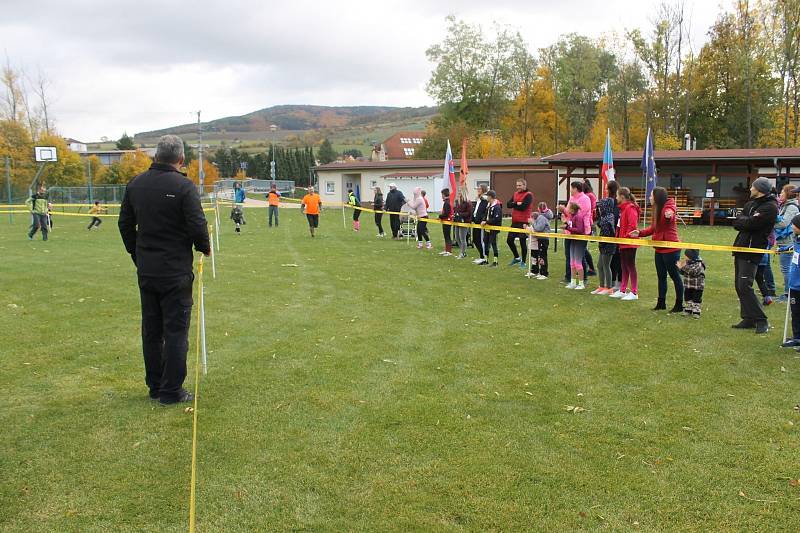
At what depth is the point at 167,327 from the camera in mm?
5391

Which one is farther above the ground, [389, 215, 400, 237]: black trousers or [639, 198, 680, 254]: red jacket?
[639, 198, 680, 254]: red jacket

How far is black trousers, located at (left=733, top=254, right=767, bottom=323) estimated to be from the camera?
8289 millimetres

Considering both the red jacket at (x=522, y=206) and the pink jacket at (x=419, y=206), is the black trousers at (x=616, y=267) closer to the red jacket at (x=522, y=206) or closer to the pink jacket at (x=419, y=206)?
the red jacket at (x=522, y=206)

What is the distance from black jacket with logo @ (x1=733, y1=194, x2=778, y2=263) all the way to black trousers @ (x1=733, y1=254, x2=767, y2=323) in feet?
0.32

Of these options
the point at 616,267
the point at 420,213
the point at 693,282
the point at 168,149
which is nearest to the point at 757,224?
the point at 693,282

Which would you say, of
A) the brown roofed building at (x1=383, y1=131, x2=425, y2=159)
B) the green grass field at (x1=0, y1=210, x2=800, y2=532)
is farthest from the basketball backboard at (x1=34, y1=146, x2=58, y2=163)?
the brown roofed building at (x1=383, y1=131, x2=425, y2=159)

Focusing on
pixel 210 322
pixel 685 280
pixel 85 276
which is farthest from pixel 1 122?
pixel 685 280

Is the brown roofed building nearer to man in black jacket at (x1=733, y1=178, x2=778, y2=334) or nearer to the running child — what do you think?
the running child

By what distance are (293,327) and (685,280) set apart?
580 centimetres

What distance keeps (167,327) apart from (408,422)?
2.21 m

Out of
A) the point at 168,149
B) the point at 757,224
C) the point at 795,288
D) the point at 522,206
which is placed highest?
the point at 168,149

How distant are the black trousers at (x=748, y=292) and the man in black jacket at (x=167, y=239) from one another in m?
6.92

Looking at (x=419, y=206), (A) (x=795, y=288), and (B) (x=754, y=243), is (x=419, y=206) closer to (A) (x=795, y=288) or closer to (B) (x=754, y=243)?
(B) (x=754, y=243)

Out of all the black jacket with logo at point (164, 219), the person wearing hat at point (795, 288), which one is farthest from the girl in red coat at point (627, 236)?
the black jacket with logo at point (164, 219)
